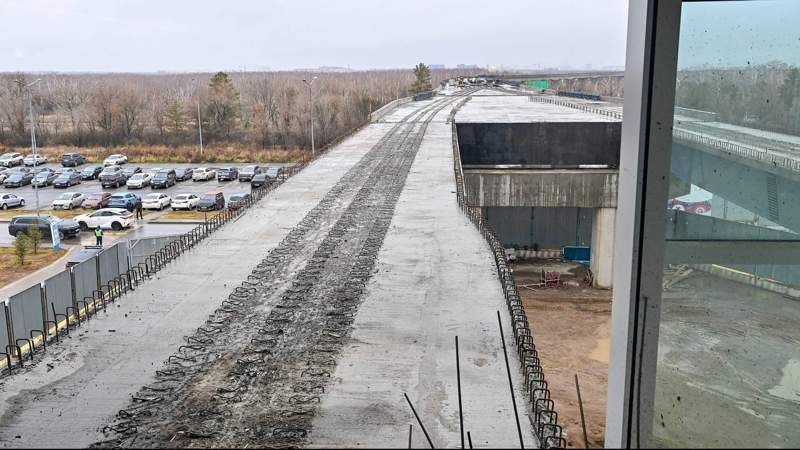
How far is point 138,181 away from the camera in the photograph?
4425 cm

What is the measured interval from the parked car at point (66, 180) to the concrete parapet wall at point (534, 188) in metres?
30.8

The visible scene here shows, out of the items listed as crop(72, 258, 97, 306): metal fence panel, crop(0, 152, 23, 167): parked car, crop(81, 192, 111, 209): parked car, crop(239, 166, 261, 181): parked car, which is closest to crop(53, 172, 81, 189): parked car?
crop(81, 192, 111, 209): parked car

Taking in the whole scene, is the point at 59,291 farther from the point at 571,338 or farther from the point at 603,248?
the point at 603,248

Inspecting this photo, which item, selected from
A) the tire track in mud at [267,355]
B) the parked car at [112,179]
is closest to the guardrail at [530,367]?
the tire track in mud at [267,355]

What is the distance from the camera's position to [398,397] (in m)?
8.07

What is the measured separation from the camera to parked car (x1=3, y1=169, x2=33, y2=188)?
46688 millimetres

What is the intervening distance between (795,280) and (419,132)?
104 feet

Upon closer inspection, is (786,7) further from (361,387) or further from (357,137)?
(357,137)

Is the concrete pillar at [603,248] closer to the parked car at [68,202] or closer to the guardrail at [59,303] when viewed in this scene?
the guardrail at [59,303]

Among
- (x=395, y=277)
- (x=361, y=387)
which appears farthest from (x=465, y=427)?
(x=395, y=277)

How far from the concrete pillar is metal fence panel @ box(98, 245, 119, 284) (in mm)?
19523

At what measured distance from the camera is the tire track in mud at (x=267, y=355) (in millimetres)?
7285

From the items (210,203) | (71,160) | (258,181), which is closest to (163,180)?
(258,181)

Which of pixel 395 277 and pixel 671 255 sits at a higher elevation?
pixel 671 255
